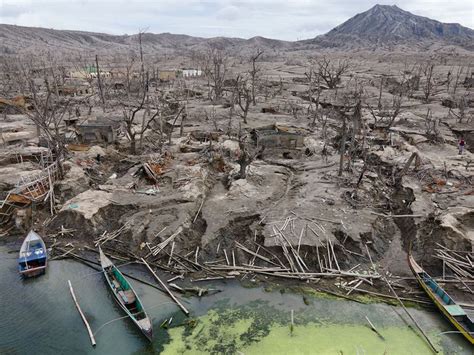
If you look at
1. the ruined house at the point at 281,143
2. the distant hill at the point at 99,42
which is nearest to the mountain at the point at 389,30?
the distant hill at the point at 99,42

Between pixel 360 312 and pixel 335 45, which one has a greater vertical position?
pixel 335 45

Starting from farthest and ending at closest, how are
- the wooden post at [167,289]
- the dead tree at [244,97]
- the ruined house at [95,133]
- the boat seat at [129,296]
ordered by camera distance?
the dead tree at [244,97]
the ruined house at [95,133]
the boat seat at [129,296]
the wooden post at [167,289]

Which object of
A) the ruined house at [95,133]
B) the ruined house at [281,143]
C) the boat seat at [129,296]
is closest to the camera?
the boat seat at [129,296]

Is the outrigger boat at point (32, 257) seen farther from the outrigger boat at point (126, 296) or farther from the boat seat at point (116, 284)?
the boat seat at point (116, 284)

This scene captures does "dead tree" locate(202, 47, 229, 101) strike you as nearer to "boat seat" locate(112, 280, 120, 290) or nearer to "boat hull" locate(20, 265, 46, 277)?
"boat hull" locate(20, 265, 46, 277)

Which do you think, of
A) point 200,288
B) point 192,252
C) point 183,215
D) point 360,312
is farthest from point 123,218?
point 360,312

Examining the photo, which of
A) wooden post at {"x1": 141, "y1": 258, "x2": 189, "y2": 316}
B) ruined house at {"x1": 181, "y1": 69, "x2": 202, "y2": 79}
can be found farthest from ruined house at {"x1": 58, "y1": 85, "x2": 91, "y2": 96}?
wooden post at {"x1": 141, "y1": 258, "x2": 189, "y2": 316}

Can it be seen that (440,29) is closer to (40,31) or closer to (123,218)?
(40,31)
